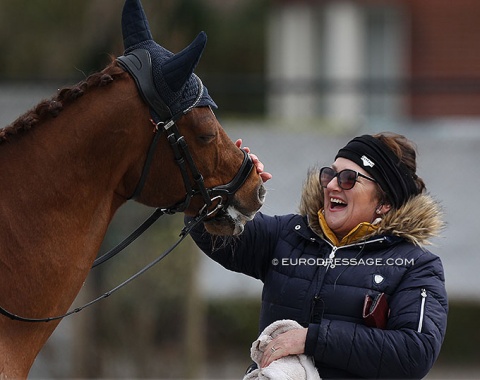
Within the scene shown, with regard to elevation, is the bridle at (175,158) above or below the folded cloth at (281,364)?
above

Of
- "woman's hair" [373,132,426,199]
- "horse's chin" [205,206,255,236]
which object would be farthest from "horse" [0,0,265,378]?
"woman's hair" [373,132,426,199]

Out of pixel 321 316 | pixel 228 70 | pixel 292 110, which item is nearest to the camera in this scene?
pixel 321 316

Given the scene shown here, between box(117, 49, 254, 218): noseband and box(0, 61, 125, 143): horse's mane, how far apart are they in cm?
7

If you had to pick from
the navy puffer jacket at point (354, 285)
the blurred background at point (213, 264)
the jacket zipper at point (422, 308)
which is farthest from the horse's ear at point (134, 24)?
the blurred background at point (213, 264)

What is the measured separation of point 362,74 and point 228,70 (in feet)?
10.4

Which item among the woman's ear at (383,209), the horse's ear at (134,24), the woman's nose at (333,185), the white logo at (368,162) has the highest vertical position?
the horse's ear at (134,24)

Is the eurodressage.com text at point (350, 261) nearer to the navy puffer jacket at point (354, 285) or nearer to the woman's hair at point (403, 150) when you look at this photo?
the navy puffer jacket at point (354, 285)

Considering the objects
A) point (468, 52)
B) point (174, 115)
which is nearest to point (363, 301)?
point (174, 115)

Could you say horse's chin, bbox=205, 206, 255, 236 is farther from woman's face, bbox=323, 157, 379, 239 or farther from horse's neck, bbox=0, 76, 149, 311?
horse's neck, bbox=0, 76, 149, 311

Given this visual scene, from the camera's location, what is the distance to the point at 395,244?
11.3ft

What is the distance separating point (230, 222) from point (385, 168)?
61 centimetres

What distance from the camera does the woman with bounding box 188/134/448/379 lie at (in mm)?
3225

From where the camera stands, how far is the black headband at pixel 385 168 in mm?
3520

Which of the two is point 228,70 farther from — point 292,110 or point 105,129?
point 105,129
